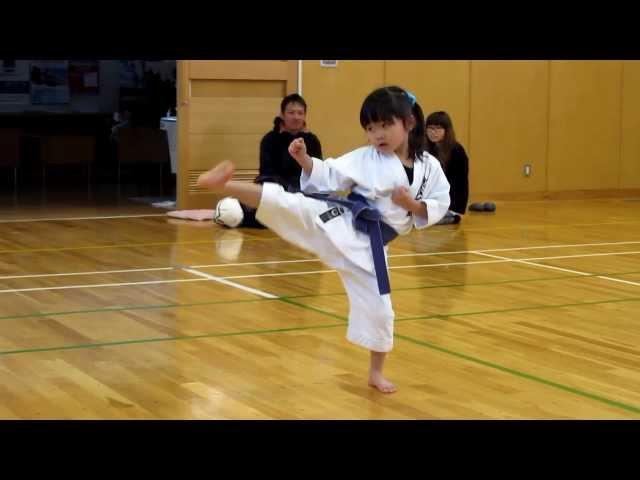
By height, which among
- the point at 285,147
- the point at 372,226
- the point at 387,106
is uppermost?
the point at 387,106

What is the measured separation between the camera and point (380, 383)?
385 cm

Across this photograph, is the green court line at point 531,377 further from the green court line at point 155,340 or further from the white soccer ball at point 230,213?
the white soccer ball at point 230,213

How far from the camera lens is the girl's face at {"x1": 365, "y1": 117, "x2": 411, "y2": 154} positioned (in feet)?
12.6

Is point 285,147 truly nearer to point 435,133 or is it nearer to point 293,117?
point 293,117

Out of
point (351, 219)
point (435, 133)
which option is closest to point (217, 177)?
point (351, 219)

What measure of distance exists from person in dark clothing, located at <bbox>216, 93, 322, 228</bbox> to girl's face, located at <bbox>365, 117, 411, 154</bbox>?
4597 mm

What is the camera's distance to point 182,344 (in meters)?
4.52

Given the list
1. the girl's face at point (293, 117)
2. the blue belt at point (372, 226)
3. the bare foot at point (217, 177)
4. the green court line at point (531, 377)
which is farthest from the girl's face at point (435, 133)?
the bare foot at point (217, 177)

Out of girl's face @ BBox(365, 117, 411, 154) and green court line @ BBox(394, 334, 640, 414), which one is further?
girl's face @ BBox(365, 117, 411, 154)

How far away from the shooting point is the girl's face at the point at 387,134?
3830 millimetres

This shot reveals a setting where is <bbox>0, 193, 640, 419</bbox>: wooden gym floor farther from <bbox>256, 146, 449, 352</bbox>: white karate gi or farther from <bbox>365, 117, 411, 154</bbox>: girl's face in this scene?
<bbox>365, 117, 411, 154</bbox>: girl's face

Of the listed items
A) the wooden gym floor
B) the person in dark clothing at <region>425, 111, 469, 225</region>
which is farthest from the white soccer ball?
the person in dark clothing at <region>425, 111, 469, 225</region>

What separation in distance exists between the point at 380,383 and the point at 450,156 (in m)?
5.85
